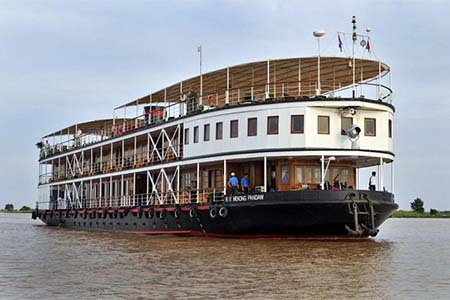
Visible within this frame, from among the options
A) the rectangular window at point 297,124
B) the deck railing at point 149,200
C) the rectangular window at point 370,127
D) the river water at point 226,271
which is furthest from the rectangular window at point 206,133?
the rectangular window at point 370,127

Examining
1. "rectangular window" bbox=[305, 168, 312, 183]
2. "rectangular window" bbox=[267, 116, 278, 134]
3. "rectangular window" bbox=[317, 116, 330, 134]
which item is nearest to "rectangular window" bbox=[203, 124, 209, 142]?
"rectangular window" bbox=[267, 116, 278, 134]

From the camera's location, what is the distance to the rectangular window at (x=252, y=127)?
82.7 ft

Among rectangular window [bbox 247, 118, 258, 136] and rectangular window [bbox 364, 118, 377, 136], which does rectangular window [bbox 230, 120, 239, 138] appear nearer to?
rectangular window [bbox 247, 118, 258, 136]

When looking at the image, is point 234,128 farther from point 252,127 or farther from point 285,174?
point 285,174

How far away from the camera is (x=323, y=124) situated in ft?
80.2

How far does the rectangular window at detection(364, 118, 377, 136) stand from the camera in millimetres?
24906

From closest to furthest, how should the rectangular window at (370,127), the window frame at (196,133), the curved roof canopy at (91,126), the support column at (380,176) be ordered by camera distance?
the rectangular window at (370,127) < the support column at (380,176) < the window frame at (196,133) < the curved roof canopy at (91,126)

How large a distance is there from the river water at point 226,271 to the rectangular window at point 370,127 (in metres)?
4.05

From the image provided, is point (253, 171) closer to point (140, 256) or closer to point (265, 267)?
point (140, 256)

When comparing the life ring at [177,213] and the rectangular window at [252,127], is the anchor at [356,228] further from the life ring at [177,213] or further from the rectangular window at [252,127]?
the life ring at [177,213]

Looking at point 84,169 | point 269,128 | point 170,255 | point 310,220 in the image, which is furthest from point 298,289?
point 84,169

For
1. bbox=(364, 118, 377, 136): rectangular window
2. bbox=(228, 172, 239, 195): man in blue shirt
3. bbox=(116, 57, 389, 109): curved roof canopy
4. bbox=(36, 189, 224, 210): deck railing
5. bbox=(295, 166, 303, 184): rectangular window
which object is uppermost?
bbox=(116, 57, 389, 109): curved roof canopy

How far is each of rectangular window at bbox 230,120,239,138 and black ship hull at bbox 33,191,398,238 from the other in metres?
2.53

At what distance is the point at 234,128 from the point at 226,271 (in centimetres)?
1114
